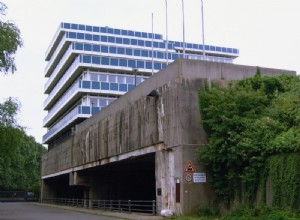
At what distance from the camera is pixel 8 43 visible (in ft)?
71.4

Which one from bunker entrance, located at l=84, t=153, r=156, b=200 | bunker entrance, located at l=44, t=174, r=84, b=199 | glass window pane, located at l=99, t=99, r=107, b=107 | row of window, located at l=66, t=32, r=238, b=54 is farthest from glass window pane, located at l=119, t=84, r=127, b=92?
bunker entrance, located at l=84, t=153, r=156, b=200

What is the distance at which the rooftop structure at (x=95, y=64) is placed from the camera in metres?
65.9

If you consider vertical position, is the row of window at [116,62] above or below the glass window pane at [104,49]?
below

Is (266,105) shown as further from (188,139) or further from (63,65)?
(63,65)

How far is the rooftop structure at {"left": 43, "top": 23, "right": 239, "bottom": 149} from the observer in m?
65.9

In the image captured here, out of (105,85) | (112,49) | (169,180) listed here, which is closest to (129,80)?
(105,85)

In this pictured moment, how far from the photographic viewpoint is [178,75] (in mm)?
25141

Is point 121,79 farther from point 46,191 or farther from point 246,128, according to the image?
point 246,128

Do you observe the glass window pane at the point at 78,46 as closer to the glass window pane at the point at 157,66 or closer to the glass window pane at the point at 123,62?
the glass window pane at the point at 123,62

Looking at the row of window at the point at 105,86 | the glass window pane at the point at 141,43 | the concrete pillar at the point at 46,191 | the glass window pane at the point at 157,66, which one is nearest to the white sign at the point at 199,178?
the row of window at the point at 105,86

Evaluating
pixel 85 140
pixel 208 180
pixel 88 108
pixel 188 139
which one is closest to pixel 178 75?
pixel 188 139

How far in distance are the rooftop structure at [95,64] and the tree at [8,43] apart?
1581 inches

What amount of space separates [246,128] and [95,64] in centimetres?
4801

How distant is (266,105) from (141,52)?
5184 centimetres
